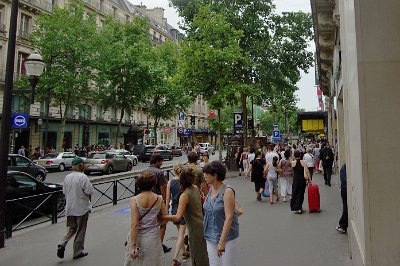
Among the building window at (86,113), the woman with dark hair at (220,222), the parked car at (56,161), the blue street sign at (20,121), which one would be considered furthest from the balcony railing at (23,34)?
the woman with dark hair at (220,222)

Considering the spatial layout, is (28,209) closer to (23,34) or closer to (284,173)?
(284,173)

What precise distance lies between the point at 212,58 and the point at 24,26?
22.5 metres

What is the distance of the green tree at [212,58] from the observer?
21156 mm

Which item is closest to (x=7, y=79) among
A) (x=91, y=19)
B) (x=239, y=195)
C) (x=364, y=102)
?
(x=364, y=102)

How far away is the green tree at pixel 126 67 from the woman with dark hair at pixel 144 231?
2860cm

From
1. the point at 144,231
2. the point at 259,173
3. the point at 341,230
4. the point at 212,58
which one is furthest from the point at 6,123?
the point at 212,58

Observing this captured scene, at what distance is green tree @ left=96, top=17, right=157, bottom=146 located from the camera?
108ft

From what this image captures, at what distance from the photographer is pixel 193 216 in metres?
4.34

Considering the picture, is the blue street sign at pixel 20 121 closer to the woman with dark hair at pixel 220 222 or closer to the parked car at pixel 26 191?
the parked car at pixel 26 191

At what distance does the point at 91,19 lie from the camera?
2962 cm

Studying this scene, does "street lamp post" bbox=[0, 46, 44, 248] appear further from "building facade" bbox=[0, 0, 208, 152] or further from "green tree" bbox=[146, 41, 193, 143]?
"green tree" bbox=[146, 41, 193, 143]

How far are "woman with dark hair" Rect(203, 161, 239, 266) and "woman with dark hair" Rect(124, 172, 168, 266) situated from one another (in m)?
0.56

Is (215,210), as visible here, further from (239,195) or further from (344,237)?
(239,195)

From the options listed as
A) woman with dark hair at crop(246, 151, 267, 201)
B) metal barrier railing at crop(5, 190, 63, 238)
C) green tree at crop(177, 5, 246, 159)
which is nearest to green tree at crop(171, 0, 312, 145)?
green tree at crop(177, 5, 246, 159)
